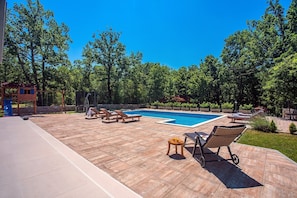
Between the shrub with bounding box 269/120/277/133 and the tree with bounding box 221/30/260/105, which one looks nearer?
the shrub with bounding box 269/120/277/133

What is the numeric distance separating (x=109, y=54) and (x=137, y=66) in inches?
179

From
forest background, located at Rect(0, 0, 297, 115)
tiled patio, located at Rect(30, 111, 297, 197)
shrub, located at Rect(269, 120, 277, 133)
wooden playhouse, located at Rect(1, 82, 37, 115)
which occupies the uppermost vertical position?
forest background, located at Rect(0, 0, 297, 115)

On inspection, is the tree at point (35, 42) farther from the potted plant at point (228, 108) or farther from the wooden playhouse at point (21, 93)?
the potted plant at point (228, 108)

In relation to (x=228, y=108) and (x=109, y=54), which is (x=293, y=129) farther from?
(x=109, y=54)

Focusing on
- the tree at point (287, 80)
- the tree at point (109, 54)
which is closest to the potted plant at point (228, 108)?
the tree at point (287, 80)

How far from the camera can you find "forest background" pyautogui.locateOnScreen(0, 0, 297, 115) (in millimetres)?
15656

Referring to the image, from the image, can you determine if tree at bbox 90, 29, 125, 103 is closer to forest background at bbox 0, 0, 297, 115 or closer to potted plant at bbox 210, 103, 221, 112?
forest background at bbox 0, 0, 297, 115

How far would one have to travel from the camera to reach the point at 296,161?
154 inches

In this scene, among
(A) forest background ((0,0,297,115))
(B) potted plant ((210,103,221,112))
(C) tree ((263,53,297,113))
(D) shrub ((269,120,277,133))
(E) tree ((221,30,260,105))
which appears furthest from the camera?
(E) tree ((221,30,260,105))

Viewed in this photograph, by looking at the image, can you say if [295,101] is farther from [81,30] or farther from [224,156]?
[81,30]

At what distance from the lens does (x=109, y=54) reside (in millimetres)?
22000

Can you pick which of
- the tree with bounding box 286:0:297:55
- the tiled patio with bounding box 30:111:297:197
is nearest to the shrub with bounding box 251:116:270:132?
the tiled patio with bounding box 30:111:297:197

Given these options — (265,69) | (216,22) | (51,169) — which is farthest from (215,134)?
(216,22)

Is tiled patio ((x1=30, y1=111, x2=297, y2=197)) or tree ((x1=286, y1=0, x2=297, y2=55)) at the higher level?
tree ((x1=286, y1=0, x2=297, y2=55))
